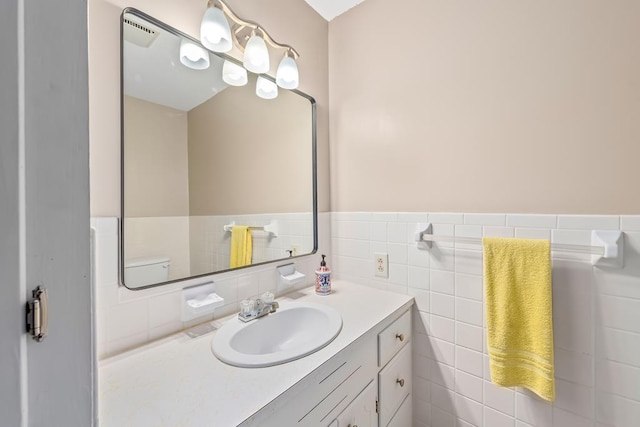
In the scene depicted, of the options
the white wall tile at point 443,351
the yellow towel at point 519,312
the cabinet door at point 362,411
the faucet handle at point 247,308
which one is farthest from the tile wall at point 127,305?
the yellow towel at point 519,312

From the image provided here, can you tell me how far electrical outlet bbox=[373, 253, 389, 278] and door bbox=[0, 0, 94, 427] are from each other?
1.13 m

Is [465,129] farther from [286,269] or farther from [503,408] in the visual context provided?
[503,408]

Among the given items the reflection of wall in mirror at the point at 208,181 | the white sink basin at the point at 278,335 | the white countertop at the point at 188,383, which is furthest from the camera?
the reflection of wall in mirror at the point at 208,181

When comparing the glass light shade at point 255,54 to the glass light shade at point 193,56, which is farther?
the glass light shade at point 255,54

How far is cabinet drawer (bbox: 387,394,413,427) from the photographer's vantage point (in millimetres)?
1074

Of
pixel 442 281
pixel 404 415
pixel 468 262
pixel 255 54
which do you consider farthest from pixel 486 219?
pixel 255 54

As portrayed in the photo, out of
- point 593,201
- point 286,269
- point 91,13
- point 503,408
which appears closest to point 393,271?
point 286,269

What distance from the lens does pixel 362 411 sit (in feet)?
2.85

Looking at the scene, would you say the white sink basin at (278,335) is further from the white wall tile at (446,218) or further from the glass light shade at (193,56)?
the glass light shade at (193,56)

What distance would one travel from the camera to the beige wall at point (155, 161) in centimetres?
81

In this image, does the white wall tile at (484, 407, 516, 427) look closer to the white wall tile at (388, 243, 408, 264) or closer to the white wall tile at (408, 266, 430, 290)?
the white wall tile at (408, 266, 430, 290)

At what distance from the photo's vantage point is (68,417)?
32 cm

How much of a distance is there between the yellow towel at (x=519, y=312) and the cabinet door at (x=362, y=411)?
0.43m

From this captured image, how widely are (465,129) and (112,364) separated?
1411 mm
